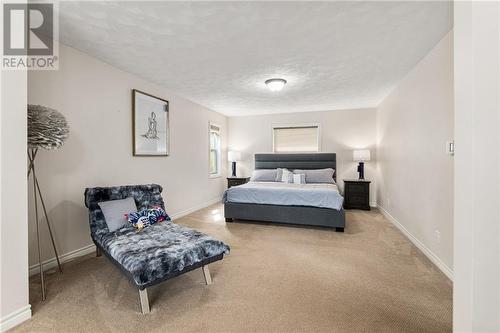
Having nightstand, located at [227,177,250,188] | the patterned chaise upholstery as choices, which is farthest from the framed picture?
nightstand, located at [227,177,250,188]

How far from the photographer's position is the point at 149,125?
11.7 ft

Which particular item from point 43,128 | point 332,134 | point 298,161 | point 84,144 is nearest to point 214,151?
point 298,161

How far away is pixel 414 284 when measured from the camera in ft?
6.63

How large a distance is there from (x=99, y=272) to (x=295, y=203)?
2.81m

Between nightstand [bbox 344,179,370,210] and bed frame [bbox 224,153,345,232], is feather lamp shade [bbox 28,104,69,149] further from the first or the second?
nightstand [bbox 344,179,370,210]

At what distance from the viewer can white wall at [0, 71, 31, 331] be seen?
1509 millimetres

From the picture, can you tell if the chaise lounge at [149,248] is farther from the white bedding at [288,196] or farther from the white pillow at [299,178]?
the white pillow at [299,178]

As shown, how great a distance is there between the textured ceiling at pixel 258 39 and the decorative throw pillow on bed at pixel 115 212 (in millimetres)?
1804

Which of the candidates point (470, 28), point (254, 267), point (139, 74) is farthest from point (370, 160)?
point (139, 74)

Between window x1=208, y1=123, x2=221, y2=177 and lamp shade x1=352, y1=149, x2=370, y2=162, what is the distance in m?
3.44

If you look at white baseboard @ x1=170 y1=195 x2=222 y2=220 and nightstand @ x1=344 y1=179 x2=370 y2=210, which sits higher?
nightstand @ x1=344 y1=179 x2=370 y2=210

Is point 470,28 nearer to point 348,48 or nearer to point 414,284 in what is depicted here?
point 348,48

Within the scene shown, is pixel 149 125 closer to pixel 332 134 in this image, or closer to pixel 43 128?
pixel 43 128

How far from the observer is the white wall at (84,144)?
234 cm
